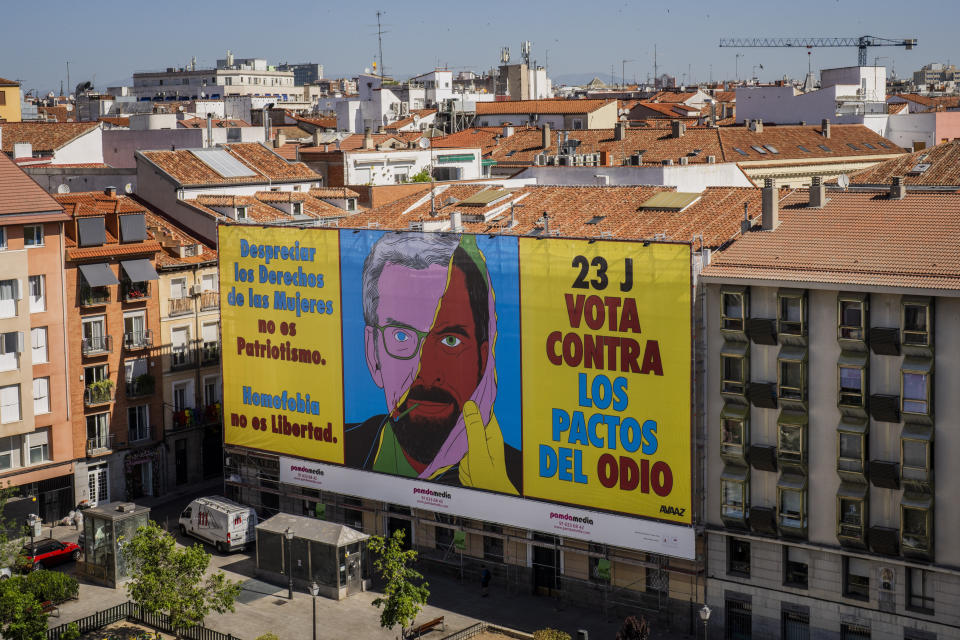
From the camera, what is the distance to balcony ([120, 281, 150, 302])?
68375mm

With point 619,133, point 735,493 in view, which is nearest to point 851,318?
point 735,493

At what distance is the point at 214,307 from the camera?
73.1m

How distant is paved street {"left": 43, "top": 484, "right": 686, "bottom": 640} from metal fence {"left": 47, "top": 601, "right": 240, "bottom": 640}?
1.28 m

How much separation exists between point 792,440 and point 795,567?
15.8 feet

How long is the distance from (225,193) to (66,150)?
2738 cm

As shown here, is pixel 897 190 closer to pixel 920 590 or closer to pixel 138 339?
pixel 920 590

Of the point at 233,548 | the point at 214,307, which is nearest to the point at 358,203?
the point at 214,307

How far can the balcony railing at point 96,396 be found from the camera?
219 feet

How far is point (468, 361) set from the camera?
188 feet

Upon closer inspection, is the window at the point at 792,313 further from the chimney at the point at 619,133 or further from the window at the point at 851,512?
the chimney at the point at 619,133

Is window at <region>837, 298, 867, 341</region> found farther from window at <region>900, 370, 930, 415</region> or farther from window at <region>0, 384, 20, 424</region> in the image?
window at <region>0, 384, 20, 424</region>

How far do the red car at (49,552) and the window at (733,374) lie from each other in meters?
29.8

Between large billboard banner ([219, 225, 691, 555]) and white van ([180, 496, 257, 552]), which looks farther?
white van ([180, 496, 257, 552])

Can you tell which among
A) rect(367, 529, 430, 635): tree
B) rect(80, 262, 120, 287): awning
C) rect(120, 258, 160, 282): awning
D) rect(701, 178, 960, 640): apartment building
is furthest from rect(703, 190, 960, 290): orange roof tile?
rect(80, 262, 120, 287): awning
